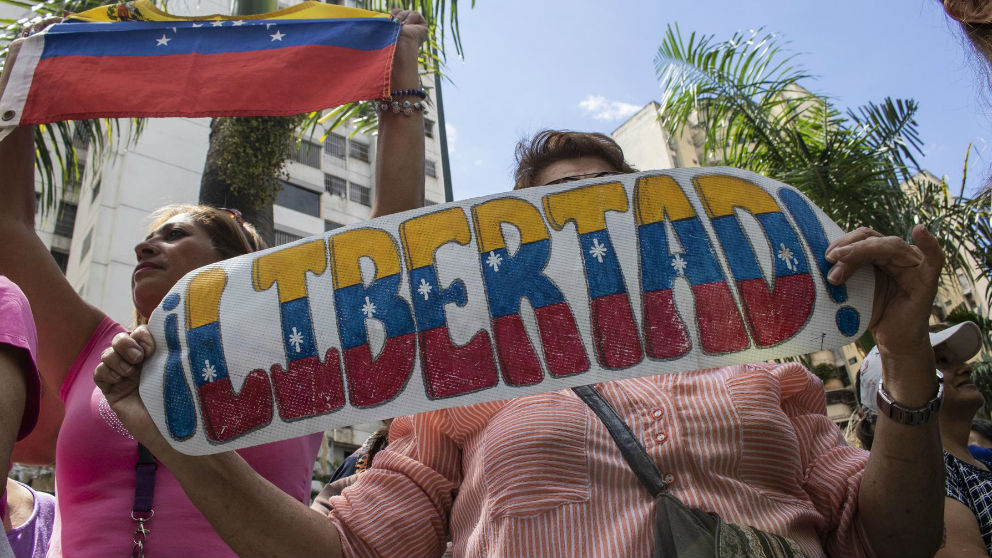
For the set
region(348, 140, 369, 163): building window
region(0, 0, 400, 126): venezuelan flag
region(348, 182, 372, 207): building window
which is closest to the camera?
region(0, 0, 400, 126): venezuelan flag

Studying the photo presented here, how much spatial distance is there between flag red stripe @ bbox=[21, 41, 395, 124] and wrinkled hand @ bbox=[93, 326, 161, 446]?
113 cm

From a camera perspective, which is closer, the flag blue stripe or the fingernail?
the fingernail

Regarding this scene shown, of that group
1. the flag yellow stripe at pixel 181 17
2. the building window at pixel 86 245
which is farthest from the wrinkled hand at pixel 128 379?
the building window at pixel 86 245

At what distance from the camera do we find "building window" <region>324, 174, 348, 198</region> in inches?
1043

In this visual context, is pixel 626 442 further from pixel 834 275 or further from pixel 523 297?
pixel 834 275

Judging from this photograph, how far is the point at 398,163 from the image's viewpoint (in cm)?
221

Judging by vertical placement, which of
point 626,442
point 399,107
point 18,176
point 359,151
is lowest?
point 626,442

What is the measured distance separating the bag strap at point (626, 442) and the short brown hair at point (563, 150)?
767 mm

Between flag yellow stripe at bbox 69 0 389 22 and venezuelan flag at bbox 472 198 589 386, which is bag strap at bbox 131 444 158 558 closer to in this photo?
venezuelan flag at bbox 472 198 589 386

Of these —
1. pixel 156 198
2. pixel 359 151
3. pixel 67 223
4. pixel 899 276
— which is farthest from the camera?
pixel 359 151

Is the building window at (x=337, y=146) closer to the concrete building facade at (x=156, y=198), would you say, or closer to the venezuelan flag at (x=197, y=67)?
the concrete building facade at (x=156, y=198)

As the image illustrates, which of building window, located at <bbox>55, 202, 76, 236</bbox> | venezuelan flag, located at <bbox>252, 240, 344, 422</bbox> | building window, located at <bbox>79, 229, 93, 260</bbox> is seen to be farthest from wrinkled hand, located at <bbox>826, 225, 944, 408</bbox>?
building window, located at <bbox>55, 202, 76, 236</bbox>

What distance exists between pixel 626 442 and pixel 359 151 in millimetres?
27677

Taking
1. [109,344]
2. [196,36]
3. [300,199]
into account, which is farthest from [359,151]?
[109,344]
